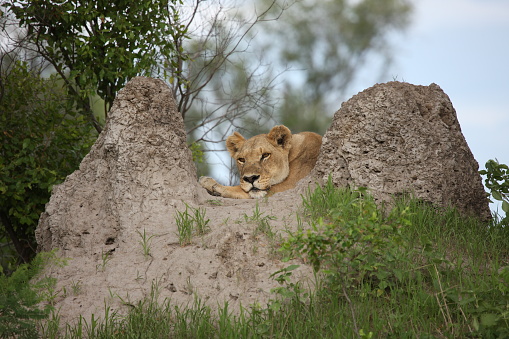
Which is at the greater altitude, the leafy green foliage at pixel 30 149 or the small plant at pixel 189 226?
the leafy green foliage at pixel 30 149

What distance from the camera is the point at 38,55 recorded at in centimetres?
1090

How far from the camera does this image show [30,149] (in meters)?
10.2

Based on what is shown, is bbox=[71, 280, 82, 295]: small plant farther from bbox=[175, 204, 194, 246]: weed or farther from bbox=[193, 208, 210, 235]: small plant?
bbox=[193, 208, 210, 235]: small plant

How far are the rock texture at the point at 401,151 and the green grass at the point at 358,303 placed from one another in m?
1.35

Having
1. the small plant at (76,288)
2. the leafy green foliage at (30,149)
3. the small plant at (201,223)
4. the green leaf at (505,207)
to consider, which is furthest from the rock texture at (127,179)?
the green leaf at (505,207)

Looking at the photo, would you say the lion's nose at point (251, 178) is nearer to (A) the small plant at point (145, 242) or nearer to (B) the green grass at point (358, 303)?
(A) the small plant at point (145, 242)

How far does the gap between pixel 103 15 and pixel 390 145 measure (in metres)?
5.62

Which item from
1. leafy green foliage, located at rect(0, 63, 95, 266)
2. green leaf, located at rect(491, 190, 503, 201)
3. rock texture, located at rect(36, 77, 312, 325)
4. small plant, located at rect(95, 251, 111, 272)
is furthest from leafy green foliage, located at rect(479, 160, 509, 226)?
leafy green foliage, located at rect(0, 63, 95, 266)

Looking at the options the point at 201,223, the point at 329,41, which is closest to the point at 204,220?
the point at 201,223

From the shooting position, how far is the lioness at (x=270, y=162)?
9.02 metres

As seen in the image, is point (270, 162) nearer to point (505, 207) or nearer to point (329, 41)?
point (505, 207)

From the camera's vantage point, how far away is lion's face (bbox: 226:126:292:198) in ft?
29.6

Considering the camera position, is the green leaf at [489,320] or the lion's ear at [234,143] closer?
the green leaf at [489,320]

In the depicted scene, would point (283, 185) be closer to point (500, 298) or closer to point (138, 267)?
point (138, 267)
